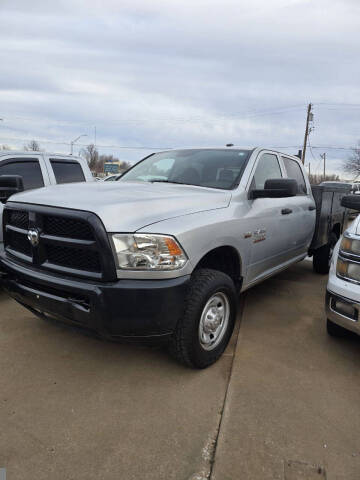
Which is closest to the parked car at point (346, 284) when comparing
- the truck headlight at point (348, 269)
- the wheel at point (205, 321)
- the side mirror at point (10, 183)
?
the truck headlight at point (348, 269)

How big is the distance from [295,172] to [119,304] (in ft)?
11.4

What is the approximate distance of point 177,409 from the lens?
231cm

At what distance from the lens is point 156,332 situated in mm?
2256

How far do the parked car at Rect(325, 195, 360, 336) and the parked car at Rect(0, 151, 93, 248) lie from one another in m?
3.74

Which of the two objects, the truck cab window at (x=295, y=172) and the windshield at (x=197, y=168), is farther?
the truck cab window at (x=295, y=172)

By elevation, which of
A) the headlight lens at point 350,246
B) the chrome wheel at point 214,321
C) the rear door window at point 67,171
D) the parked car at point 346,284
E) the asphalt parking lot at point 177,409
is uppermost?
the rear door window at point 67,171

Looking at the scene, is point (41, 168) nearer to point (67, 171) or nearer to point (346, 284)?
point (67, 171)

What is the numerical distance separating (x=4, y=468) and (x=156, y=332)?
1075 millimetres

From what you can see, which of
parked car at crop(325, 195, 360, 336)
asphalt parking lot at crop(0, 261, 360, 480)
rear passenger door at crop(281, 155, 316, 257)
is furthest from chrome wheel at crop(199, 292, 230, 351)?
rear passenger door at crop(281, 155, 316, 257)

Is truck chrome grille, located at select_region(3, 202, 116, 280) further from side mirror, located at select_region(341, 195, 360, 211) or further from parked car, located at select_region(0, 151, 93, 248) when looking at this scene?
side mirror, located at select_region(341, 195, 360, 211)

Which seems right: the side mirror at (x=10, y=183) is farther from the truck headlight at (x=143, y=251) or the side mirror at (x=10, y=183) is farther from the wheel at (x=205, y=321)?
the wheel at (x=205, y=321)

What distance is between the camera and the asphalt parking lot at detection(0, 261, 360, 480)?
6.15 ft

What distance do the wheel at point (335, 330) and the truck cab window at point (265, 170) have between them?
1.49 m

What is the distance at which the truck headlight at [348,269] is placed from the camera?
8.96 ft
